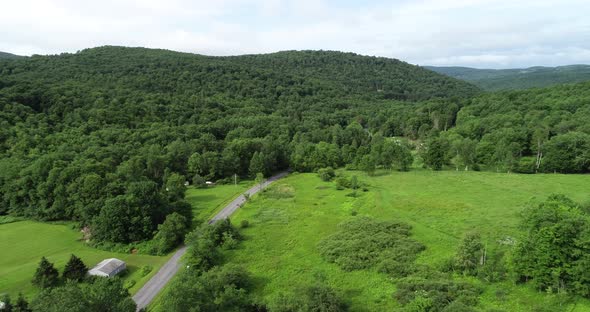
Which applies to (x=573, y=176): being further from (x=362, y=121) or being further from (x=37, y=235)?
(x=37, y=235)

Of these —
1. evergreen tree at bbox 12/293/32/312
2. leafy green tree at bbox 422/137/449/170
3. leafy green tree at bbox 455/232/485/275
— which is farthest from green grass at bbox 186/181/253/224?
leafy green tree at bbox 422/137/449/170

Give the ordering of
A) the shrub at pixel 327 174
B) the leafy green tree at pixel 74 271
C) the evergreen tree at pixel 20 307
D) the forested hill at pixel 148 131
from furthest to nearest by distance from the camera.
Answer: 1. the shrub at pixel 327 174
2. the forested hill at pixel 148 131
3. the leafy green tree at pixel 74 271
4. the evergreen tree at pixel 20 307

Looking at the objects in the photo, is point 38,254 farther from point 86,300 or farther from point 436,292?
point 436,292

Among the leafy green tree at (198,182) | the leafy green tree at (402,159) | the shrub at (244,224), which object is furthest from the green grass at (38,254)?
the leafy green tree at (402,159)

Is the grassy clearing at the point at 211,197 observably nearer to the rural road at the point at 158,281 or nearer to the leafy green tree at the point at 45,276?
the rural road at the point at 158,281

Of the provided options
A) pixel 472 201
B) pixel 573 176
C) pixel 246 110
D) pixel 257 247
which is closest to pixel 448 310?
pixel 257 247

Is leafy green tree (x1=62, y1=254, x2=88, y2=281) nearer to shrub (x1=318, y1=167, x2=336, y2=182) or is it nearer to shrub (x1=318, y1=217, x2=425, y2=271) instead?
shrub (x1=318, y1=217, x2=425, y2=271)

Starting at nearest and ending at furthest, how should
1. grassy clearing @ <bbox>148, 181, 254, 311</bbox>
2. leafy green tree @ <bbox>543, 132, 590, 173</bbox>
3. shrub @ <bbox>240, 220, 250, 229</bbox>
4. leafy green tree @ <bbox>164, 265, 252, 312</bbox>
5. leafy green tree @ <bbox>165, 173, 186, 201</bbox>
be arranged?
leafy green tree @ <bbox>164, 265, 252, 312</bbox> < shrub @ <bbox>240, 220, 250, 229</bbox> < leafy green tree @ <bbox>165, 173, 186, 201</bbox> < grassy clearing @ <bbox>148, 181, 254, 311</bbox> < leafy green tree @ <bbox>543, 132, 590, 173</bbox>
